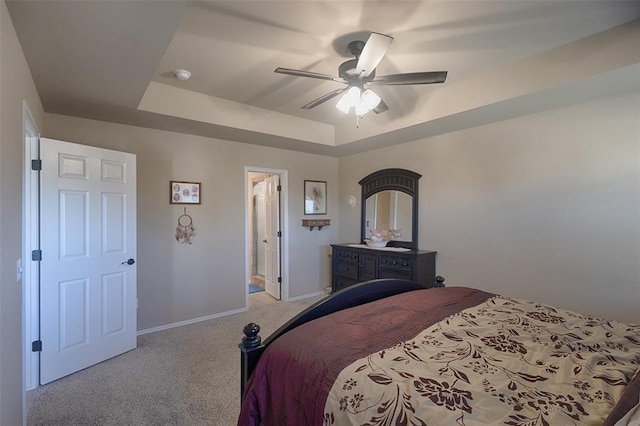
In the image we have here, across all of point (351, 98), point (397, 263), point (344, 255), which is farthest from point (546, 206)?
point (344, 255)

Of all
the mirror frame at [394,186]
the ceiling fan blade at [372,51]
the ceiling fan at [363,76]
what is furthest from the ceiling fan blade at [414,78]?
the mirror frame at [394,186]

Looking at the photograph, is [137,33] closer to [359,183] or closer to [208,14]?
[208,14]

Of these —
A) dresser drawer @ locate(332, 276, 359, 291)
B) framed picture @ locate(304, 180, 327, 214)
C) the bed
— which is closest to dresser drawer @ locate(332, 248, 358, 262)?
dresser drawer @ locate(332, 276, 359, 291)

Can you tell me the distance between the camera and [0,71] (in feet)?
4.51

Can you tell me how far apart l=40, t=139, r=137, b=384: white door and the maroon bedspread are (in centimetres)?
223

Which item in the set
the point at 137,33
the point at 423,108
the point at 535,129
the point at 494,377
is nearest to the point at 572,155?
the point at 535,129

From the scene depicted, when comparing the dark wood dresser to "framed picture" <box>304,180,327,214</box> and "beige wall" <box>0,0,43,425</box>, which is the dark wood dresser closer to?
"framed picture" <box>304,180,327,214</box>

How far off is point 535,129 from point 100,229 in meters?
4.28

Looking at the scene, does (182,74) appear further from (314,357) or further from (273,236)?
(273,236)

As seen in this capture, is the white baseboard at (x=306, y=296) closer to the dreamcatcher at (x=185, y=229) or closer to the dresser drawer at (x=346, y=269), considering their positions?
the dresser drawer at (x=346, y=269)

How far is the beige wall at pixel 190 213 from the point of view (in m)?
3.41

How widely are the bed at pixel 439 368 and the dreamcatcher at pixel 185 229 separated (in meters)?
2.61

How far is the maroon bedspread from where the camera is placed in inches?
44.8

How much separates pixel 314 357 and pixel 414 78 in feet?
6.21
